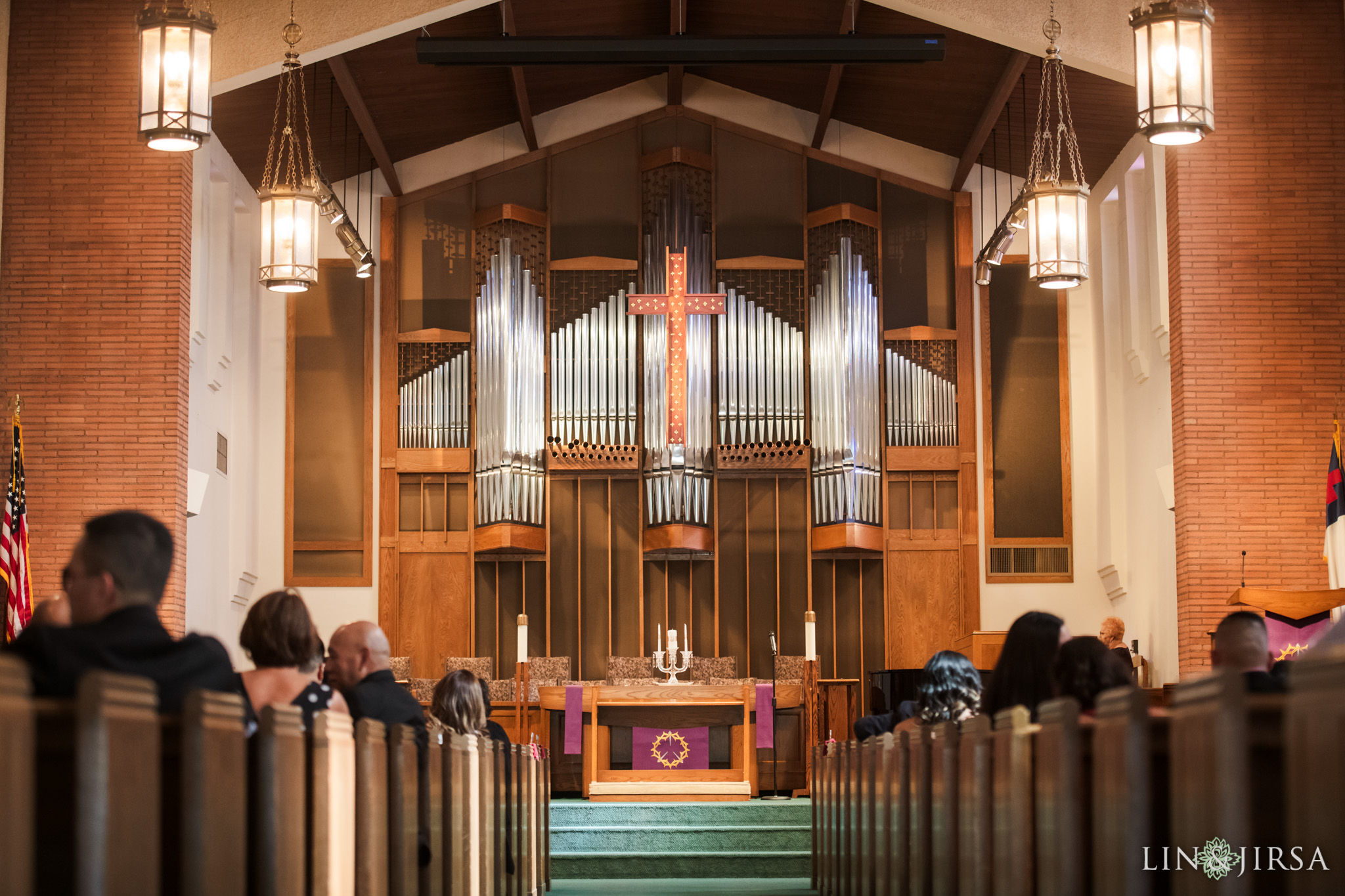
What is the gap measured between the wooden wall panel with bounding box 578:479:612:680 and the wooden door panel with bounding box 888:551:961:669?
231cm

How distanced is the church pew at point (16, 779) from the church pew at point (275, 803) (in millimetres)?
593

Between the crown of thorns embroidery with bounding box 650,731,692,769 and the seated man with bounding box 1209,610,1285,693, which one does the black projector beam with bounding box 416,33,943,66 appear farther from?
the seated man with bounding box 1209,610,1285,693

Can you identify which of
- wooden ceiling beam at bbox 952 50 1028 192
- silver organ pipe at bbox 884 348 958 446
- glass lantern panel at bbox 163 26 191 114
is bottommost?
silver organ pipe at bbox 884 348 958 446

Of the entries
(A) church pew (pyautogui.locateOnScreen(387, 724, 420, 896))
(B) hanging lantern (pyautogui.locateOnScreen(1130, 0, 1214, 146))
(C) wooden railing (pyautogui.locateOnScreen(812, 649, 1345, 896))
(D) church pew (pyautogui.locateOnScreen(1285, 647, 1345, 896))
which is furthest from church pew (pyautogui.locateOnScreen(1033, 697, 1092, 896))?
(B) hanging lantern (pyautogui.locateOnScreen(1130, 0, 1214, 146))

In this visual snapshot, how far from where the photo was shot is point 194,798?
220 centimetres

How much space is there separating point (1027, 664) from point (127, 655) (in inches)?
83.6

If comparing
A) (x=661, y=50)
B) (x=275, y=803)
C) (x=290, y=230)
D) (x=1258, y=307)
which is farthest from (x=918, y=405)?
(x=275, y=803)

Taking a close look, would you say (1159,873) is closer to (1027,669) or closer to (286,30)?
(1027,669)

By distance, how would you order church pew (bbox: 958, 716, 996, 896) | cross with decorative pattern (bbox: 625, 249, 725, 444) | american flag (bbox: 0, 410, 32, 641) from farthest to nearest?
cross with decorative pattern (bbox: 625, 249, 725, 444) < american flag (bbox: 0, 410, 32, 641) < church pew (bbox: 958, 716, 996, 896)

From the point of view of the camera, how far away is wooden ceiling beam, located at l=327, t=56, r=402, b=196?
32.7 feet

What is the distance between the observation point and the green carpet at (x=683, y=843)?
7.66 m

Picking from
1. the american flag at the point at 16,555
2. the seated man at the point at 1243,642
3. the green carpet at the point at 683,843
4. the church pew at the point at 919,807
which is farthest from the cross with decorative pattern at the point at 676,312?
the church pew at the point at 919,807

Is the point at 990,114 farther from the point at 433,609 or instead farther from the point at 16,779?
the point at 16,779

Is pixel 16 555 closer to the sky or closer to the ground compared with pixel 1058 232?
closer to the ground
